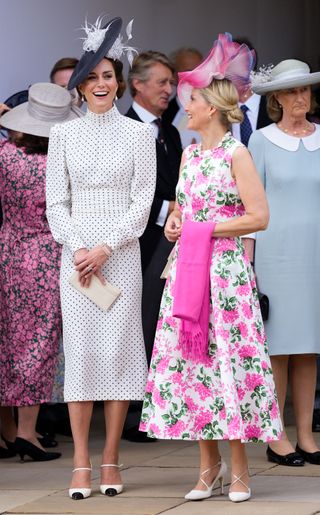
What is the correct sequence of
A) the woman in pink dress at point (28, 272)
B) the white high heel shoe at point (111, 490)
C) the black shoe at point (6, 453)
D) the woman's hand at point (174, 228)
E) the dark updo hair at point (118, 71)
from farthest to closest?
the black shoe at point (6, 453), the woman in pink dress at point (28, 272), the dark updo hair at point (118, 71), the white high heel shoe at point (111, 490), the woman's hand at point (174, 228)

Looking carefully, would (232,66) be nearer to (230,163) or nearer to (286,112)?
(230,163)

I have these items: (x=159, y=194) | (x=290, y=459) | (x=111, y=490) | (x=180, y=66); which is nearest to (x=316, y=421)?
(x=290, y=459)

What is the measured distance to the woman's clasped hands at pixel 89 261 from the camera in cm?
546

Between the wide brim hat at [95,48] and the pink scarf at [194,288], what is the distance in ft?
2.65

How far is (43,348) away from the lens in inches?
257

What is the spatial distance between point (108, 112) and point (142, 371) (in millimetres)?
1065

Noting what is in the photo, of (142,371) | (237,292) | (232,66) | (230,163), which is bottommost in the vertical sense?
(142,371)

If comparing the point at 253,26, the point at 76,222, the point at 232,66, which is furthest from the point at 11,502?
the point at 253,26

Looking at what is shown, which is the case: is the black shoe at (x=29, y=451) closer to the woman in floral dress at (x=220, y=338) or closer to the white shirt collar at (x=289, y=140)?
the woman in floral dress at (x=220, y=338)

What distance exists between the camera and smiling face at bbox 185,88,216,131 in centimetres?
531

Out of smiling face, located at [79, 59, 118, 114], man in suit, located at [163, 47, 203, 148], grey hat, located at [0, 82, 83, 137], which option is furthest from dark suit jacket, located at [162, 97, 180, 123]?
smiling face, located at [79, 59, 118, 114]

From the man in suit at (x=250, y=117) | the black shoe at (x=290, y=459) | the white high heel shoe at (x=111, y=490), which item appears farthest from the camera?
the man in suit at (x=250, y=117)

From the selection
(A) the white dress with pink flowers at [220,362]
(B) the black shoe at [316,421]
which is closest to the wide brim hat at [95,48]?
(A) the white dress with pink flowers at [220,362]

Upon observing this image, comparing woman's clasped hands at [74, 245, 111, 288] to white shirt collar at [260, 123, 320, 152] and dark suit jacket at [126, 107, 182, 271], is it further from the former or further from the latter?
dark suit jacket at [126, 107, 182, 271]
